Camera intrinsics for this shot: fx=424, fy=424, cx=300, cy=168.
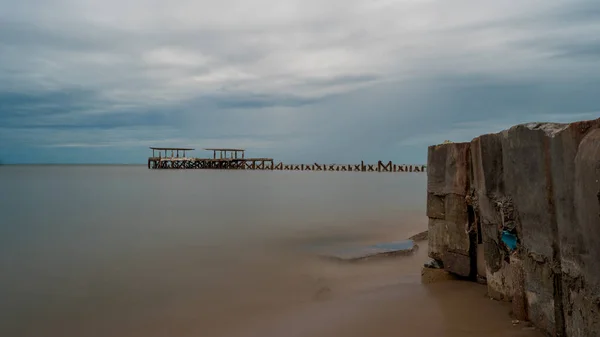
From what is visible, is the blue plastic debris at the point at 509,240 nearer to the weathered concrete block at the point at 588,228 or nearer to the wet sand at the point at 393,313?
the wet sand at the point at 393,313

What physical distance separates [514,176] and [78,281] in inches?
251

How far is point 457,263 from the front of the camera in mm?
5566

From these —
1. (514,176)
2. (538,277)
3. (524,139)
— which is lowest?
(538,277)

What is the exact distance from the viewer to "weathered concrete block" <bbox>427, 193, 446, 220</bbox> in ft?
19.3

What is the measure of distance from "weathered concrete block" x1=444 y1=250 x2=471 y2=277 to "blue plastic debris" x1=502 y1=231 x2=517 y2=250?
4.29 feet

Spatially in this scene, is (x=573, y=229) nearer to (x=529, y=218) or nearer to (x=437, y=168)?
(x=529, y=218)

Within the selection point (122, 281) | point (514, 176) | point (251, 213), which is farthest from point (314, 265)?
point (251, 213)

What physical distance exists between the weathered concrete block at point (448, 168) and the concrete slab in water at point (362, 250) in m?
2.50

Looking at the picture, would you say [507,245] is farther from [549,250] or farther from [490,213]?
[549,250]

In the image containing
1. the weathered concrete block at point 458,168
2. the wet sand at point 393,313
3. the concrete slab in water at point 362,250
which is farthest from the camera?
the concrete slab in water at point 362,250

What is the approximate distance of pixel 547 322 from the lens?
3488 millimetres

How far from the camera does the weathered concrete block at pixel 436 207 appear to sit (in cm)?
587

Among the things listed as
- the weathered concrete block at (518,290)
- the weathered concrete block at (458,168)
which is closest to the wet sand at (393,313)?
the weathered concrete block at (518,290)

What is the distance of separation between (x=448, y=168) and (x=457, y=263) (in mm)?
1262
